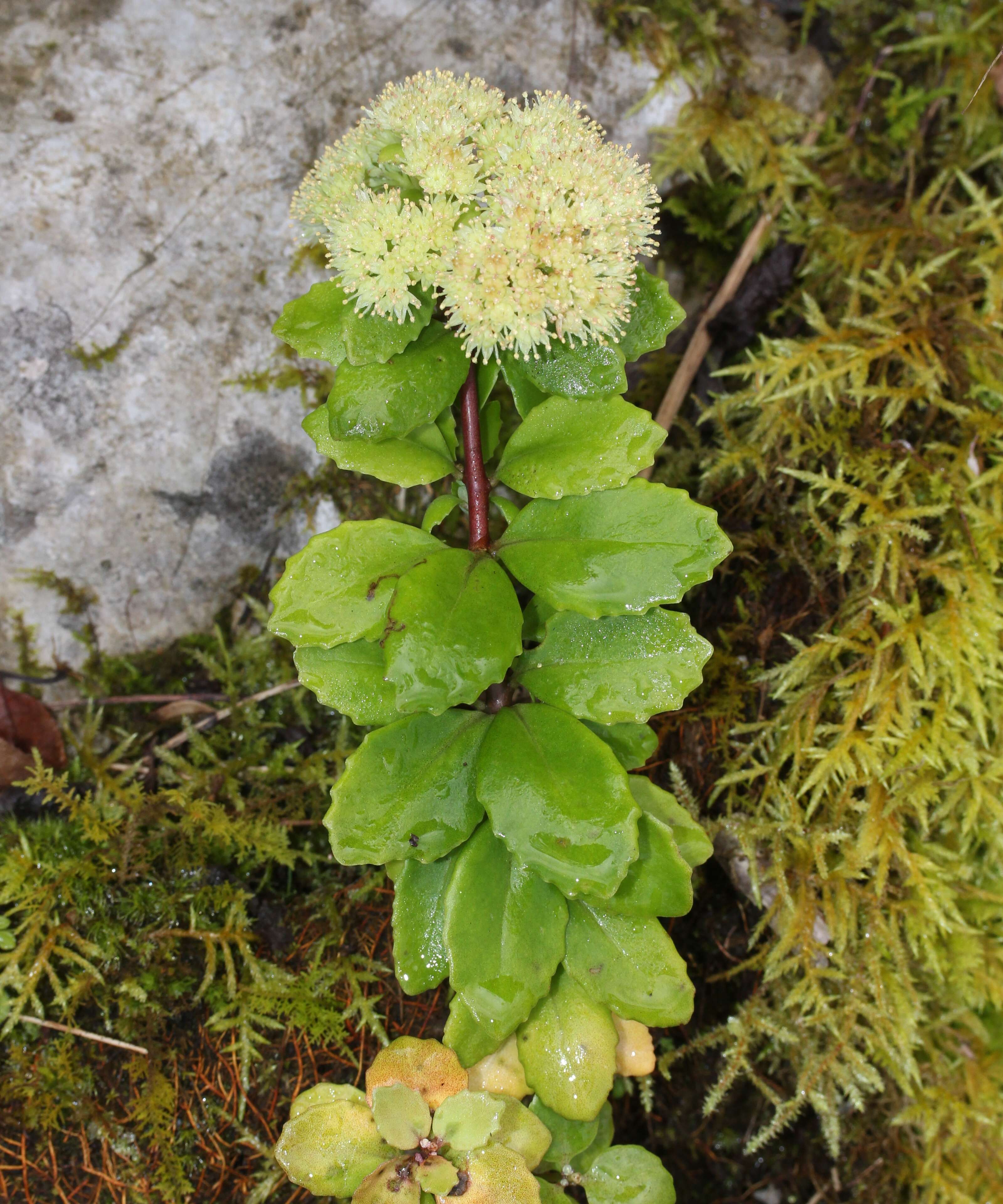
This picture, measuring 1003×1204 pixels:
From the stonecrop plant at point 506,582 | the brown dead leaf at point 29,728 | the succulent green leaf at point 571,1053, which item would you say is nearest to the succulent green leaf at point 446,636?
the stonecrop plant at point 506,582

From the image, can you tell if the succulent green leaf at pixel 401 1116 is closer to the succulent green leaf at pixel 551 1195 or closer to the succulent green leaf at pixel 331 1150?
the succulent green leaf at pixel 331 1150

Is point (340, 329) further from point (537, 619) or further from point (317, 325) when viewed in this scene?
point (537, 619)

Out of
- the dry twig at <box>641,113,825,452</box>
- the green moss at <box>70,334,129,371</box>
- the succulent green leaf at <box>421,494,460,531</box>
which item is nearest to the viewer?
the succulent green leaf at <box>421,494,460,531</box>

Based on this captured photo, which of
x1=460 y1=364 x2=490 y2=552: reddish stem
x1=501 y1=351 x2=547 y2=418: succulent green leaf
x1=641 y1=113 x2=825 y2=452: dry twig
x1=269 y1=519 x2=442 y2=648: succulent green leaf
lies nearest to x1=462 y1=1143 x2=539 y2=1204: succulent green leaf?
x1=269 y1=519 x2=442 y2=648: succulent green leaf

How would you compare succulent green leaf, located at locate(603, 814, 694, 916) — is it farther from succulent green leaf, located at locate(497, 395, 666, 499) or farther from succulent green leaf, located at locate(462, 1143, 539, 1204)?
succulent green leaf, located at locate(497, 395, 666, 499)

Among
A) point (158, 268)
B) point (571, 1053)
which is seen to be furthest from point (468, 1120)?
point (158, 268)

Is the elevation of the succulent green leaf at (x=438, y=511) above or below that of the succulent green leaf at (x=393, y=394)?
below
